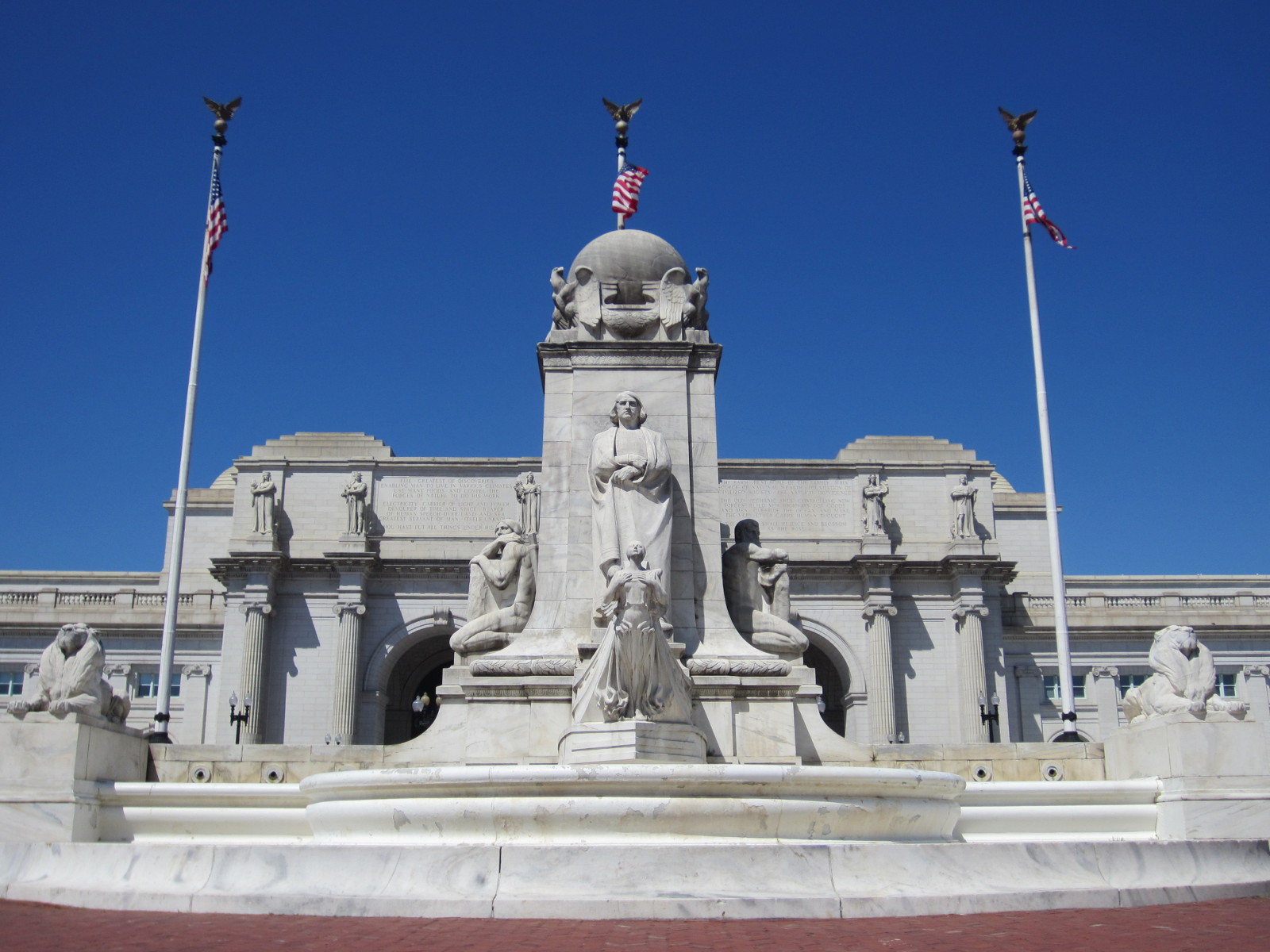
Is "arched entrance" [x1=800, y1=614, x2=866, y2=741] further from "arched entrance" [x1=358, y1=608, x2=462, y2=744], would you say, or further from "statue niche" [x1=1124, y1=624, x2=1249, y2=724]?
"statue niche" [x1=1124, y1=624, x2=1249, y2=724]

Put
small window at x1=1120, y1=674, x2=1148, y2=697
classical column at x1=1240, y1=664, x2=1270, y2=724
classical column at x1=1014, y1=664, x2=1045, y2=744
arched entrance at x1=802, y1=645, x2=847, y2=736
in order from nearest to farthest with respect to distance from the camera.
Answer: classical column at x1=1240, y1=664, x2=1270, y2=724
small window at x1=1120, y1=674, x2=1148, y2=697
classical column at x1=1014, y1=664, x2=1045, y2=744
arched entrance at x1=802, y1=645, x2=847, y2=736

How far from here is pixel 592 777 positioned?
9336mm

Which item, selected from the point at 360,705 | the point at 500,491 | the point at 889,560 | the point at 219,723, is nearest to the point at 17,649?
the point at 219,723

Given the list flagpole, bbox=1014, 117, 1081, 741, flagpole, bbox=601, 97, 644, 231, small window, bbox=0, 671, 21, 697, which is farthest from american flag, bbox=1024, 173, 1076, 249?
small window, bbox=0, 671, 21, 697

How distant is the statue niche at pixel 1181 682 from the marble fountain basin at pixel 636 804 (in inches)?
195

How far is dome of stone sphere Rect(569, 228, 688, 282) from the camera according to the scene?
50.1 ft

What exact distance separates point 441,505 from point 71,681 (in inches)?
1544

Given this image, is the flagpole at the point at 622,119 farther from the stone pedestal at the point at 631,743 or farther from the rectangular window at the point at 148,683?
the rectangular window at the point at 148,683

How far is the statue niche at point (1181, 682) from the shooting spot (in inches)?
521

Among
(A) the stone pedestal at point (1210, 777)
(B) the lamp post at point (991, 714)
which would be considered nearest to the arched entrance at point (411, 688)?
(B) the lamp post at point (991, 714)

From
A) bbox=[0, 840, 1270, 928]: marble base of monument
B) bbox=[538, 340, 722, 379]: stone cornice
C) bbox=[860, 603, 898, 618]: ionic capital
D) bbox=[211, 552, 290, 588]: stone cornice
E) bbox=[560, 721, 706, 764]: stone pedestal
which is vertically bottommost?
bbox=[0, 840, 1270, 928]: marble base of monument

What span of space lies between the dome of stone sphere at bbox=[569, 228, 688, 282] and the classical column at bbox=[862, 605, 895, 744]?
36223 millimetres

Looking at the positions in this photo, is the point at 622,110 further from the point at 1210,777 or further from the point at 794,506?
the point at 794,506

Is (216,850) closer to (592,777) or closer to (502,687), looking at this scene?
(592,777)
